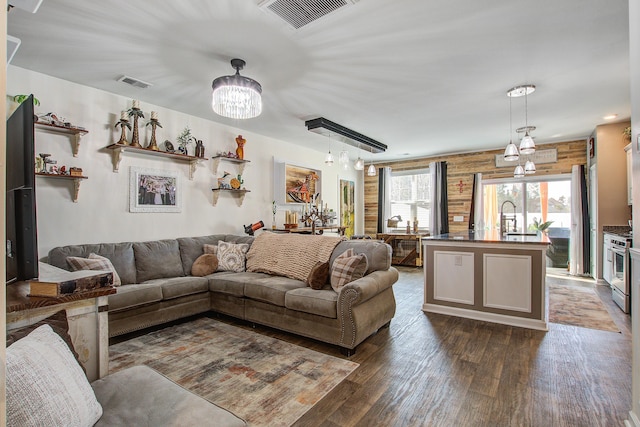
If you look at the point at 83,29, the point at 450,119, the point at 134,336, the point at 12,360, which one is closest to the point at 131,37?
the point at 83,29

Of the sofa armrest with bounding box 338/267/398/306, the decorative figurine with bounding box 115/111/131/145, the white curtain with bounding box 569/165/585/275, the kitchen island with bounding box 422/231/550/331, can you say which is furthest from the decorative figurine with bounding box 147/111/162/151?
the white curtain with bounding box 569/165/585/275

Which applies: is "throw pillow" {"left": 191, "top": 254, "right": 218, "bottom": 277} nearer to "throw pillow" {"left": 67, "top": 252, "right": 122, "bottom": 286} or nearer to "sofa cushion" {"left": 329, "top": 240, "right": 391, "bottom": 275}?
"throw pillow" {"left": 67, "top": 252, "right": 122, "bottom": 286}

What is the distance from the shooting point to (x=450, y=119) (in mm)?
4676

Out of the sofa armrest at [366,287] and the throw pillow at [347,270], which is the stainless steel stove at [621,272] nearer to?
the sofa armrest at [366,287]

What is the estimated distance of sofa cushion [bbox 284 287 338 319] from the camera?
282 cm

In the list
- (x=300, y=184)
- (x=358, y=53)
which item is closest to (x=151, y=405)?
(x=358, y=53)

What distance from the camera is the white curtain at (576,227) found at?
5867mm

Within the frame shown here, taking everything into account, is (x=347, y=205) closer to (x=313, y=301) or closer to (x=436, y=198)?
Answer: (x=436, y=198)

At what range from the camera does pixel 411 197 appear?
8109mm

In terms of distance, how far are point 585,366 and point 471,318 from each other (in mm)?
1204

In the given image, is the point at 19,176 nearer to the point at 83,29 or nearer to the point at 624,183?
the point at 83,29

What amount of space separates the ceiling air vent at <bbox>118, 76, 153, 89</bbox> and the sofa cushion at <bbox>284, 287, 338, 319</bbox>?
2.71 metres

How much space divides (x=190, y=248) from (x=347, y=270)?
2233 millimetres

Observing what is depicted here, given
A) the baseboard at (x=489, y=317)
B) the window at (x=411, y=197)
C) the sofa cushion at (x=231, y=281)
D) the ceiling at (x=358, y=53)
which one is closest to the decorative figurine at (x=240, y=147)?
the ceiling at (x=358, y=53)
